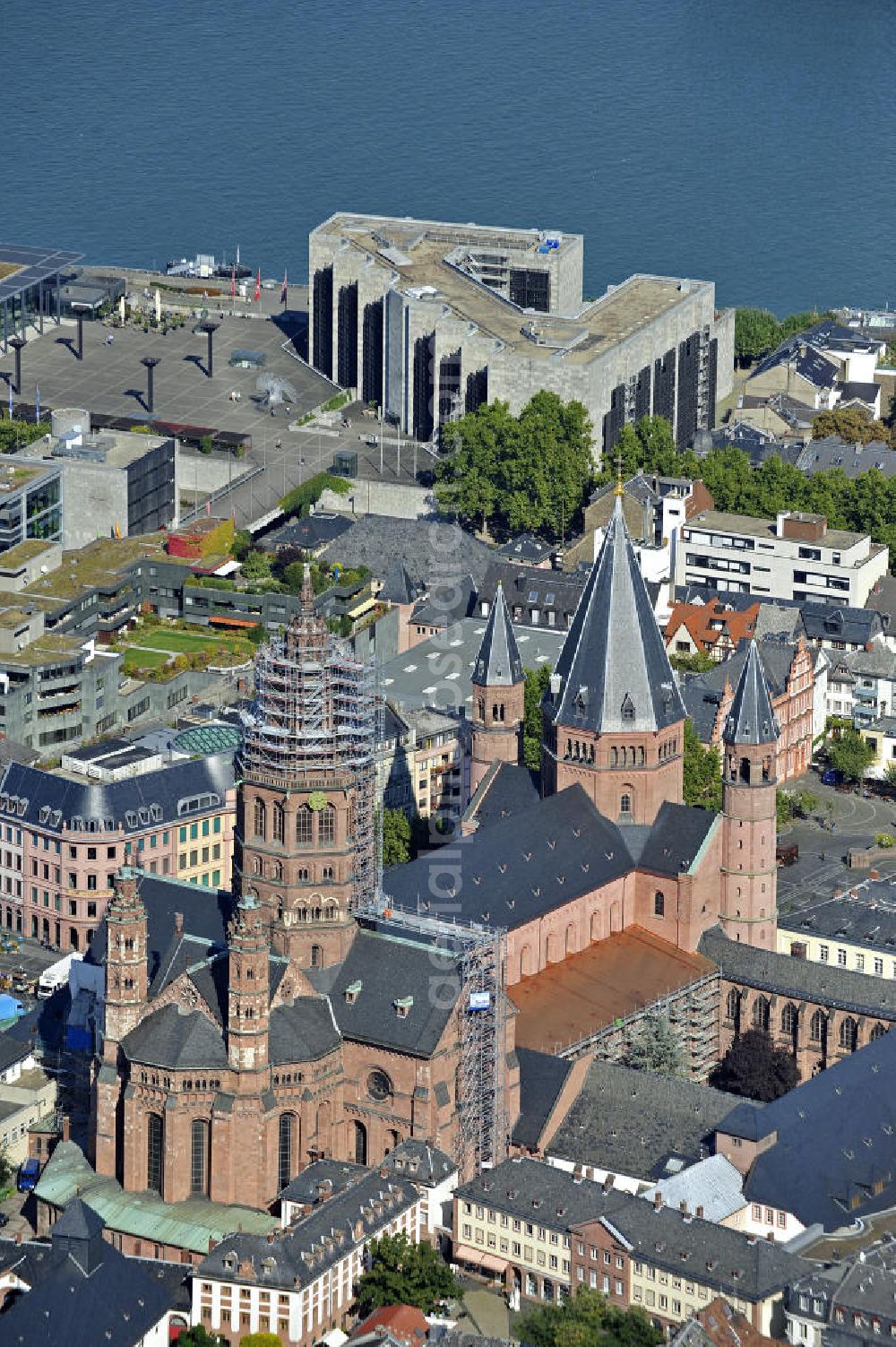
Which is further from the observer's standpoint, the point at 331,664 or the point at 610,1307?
the point at 331,664

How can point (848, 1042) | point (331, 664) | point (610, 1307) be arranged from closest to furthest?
1. point (610, 1307)
2. point (331, 664)
3. point (848, 1042)

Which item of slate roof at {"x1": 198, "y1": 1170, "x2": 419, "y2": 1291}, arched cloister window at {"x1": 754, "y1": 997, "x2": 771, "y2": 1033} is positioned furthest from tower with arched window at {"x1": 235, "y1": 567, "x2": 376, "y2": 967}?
arched cloister window at {"x1": 754, "y1": 997, "x2": 771, "y2": 1033}

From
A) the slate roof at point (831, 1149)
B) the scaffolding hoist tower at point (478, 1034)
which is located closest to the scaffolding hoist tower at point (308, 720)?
the scaffolding hoist tower at point (478, 1034)

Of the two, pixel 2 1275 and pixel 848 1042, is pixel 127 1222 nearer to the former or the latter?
pixel 2 1275

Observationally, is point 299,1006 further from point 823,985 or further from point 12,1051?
point 823,985

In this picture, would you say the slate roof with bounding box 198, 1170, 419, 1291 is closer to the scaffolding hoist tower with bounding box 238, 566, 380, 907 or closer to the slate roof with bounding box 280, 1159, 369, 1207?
the slate roof with bounding box 280, 1159, 369, 1207

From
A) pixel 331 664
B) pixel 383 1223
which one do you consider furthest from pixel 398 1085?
pixel 331 664
